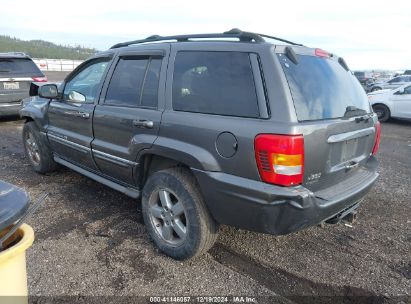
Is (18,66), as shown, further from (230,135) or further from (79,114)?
(230,135)

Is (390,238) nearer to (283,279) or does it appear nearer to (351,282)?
(351,282)

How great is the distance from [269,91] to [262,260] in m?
1.51

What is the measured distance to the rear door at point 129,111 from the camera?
3.17 meters

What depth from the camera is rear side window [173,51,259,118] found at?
2582mm

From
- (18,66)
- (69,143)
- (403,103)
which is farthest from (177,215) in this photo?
(403,103)

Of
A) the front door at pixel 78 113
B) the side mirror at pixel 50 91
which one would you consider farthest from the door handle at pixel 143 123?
the side mirror at pixel 50 91

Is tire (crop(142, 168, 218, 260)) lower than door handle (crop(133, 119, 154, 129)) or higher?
lower

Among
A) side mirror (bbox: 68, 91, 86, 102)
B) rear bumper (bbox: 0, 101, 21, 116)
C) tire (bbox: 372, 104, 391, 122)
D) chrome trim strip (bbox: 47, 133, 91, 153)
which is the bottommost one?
tire (bbox: 372, 104, 391, 122)

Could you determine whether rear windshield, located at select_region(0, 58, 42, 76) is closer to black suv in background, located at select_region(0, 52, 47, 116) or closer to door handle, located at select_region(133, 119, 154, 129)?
black suv in background, located at select_region(0, 52, 47, 116)

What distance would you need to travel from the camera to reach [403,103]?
453 inches

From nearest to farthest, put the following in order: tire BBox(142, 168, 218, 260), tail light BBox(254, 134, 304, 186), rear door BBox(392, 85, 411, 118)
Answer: tail light BBox(254, 134, 304, 186) → tire BBox(142, 168, 218, 260) → rear door BBox(392, 85, 411, 118)

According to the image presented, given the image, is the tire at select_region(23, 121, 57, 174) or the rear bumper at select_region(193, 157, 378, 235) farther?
the tire at select_region(23, 121, 57, 174)

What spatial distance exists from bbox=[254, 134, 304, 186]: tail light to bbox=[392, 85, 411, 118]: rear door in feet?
35.3

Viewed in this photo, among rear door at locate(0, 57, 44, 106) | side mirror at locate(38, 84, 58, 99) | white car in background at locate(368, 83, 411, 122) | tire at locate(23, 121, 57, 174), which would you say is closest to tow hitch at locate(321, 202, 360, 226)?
side mirror at locate(38, 84, 58, 99)
